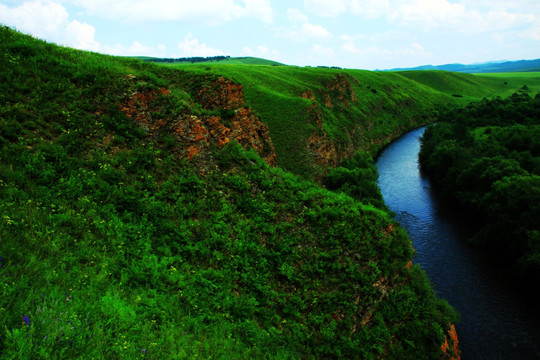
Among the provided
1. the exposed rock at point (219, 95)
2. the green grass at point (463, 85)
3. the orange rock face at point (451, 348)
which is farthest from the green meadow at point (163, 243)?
the green grass at point (463, 85)

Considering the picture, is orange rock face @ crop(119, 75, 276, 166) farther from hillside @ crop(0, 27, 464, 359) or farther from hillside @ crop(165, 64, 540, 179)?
hillside @ crop(165, 64, 540, 179)

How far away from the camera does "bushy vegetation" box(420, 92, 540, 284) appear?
33009mm

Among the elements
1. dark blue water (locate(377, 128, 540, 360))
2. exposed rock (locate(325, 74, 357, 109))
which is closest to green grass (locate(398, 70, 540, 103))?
exposed rock (locate(325, 74, 357, 109))

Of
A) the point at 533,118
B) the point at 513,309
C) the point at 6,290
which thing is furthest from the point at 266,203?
the point at 533,118

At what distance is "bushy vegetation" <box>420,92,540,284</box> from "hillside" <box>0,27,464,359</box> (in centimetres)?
1812

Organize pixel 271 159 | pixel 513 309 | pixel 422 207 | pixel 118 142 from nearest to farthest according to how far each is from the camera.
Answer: pixel 118 142 < pixel 513 309 < pixel 271 159 < pixel 422 207

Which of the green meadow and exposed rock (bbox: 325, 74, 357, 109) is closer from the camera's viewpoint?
the green meadow

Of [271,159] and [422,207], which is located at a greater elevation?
[271,159]

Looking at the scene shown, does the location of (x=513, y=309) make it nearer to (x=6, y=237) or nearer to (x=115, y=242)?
(x=115, y=242)

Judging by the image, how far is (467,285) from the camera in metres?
31.8

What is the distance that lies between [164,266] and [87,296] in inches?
195

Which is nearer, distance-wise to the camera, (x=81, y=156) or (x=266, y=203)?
(x=81, y=156)

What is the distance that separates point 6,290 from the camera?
7.53m

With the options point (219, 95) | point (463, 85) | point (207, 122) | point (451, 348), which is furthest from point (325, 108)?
point (463, 85)
